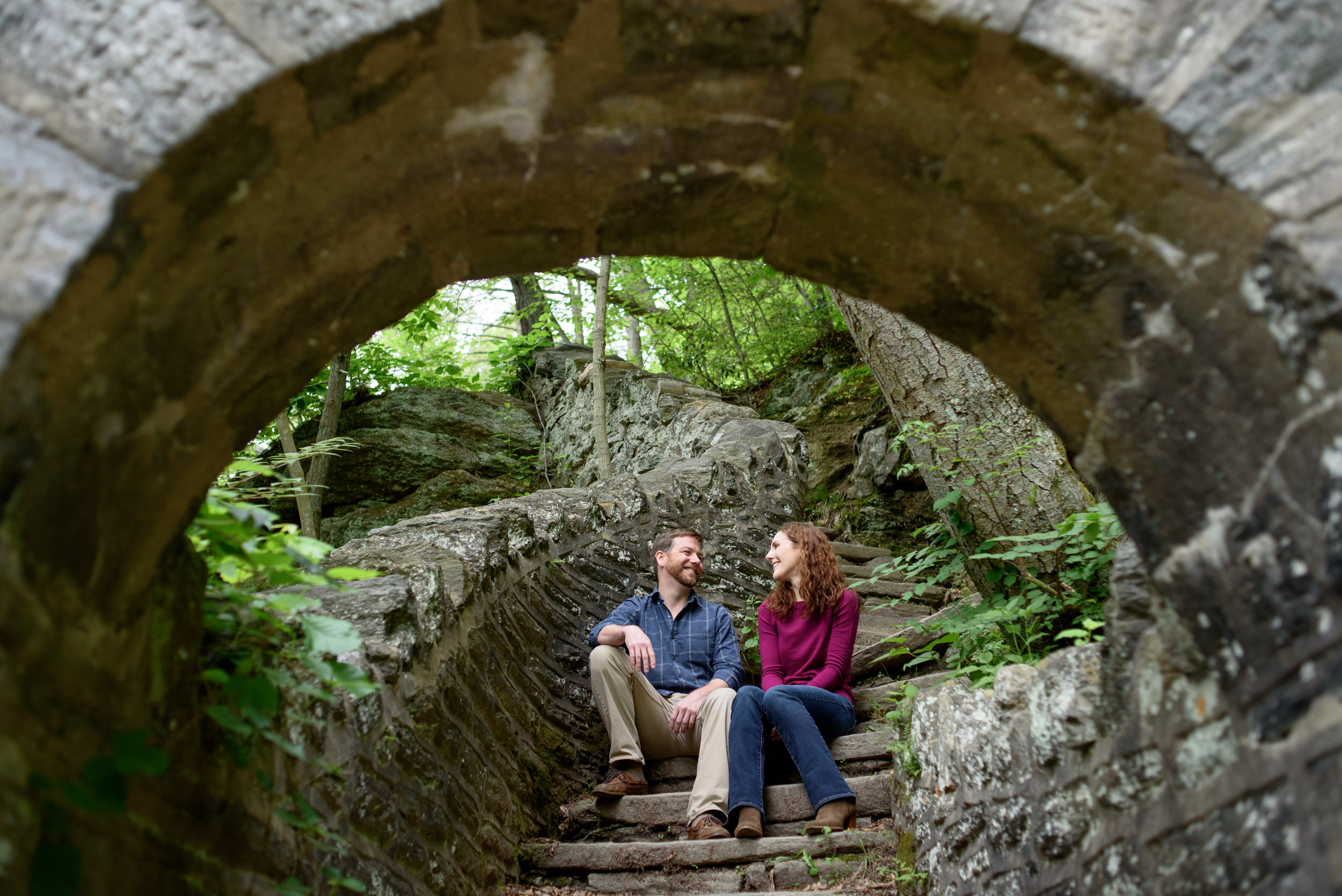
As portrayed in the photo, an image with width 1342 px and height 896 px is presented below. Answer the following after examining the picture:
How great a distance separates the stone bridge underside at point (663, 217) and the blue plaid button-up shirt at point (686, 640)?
242 centimetres

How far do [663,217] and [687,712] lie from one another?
2371mm

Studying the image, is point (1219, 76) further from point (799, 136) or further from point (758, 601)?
point (758, 601)

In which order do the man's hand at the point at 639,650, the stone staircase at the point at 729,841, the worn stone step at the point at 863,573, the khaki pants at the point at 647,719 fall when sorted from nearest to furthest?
1. the stone staircase at the point at 729,841
2. the khaki pants at the point at 647,719
3. the man's hand at the point at 639,650
4. the worn stone step at the point at 863,573

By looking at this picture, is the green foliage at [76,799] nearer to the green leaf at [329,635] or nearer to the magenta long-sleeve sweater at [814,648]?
the green leaf at [329,635]

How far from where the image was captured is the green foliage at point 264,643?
1438 millimetres

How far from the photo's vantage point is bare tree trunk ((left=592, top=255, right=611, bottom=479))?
6.98 metres

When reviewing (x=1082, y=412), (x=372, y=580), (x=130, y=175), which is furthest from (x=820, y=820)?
(x=130, y=175)

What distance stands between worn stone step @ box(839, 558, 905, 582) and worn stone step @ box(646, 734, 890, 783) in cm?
169

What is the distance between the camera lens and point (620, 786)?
3252mm

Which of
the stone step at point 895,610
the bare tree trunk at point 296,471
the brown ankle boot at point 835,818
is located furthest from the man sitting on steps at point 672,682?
the bare tree trunk at point 296,471

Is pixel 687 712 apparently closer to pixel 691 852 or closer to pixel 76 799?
pixel 691 852

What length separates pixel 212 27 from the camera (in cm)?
109

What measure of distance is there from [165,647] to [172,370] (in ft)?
1.36

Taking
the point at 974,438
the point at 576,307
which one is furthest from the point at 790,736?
the point at 576,307
